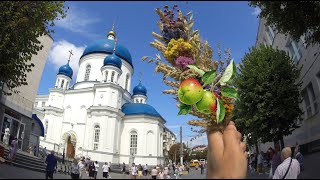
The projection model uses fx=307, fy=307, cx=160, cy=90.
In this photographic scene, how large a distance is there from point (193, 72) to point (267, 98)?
13095mm

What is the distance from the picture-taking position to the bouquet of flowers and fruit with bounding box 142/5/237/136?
19.2 ft

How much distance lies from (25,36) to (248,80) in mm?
12651

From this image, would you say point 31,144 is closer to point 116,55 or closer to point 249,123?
point 249,123

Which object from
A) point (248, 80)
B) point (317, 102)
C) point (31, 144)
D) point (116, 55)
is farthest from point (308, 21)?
point (116, 55)

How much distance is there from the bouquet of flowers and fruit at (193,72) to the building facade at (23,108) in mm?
19212

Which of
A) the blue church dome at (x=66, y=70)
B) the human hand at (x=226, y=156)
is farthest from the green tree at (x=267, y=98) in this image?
the blue church dome at (x=66, y=70)

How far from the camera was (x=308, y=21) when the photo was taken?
11617 millimetres

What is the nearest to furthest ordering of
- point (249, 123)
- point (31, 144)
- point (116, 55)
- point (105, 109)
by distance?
point (249, 123) < point (31, 144) < point (105, 109) < point (116, 55)

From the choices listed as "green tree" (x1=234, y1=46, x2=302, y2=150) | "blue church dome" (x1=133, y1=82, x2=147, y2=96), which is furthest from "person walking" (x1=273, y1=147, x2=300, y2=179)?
"blue church dome" (x1=133, y1=82, x2=147, y2=96)

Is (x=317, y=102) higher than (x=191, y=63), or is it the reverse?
(x=317, y=102)

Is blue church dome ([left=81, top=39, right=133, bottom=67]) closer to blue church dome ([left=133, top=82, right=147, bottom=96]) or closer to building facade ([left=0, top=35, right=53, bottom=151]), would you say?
blue church dome ([left=133, top=82, right=147, bottom=96])

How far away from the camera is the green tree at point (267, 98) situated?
18188mm

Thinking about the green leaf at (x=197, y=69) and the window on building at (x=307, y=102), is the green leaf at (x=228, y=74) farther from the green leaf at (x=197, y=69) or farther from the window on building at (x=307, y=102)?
the window on building at (x=307, y=102)

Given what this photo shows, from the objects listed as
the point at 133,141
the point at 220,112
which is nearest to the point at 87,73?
the point at 133,141
